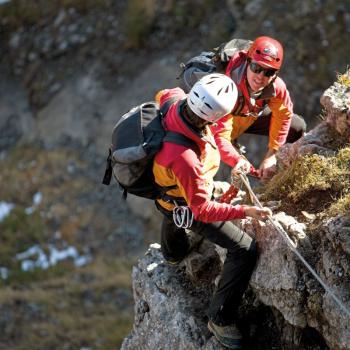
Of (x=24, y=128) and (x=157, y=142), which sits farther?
(x=24, y=128)

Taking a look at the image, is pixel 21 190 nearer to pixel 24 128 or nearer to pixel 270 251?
pixel 24 128

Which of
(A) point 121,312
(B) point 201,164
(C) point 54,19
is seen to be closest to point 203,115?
(B) point 201,164

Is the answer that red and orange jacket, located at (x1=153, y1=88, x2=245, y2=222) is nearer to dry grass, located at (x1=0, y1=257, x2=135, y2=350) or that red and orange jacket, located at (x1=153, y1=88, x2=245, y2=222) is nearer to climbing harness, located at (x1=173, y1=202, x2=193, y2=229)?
climbing harness, located at (x1=173, y1=202, x2=193, y2=229)

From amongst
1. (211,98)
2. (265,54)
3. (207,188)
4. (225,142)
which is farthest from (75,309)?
(211,98)

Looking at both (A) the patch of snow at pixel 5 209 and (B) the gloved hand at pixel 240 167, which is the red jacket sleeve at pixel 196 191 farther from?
(A) the patch of snow at pixel 5 209

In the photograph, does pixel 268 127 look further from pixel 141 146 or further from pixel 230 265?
pixel 141 146

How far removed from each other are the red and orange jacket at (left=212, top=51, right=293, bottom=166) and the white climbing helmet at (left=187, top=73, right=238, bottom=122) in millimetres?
1280

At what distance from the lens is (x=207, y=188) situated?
7191 millimetres

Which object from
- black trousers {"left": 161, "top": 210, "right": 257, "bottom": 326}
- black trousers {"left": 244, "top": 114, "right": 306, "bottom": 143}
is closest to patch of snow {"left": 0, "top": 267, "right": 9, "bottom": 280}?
black trousers {"left": 244, "top": 114, "right": 306, "bottom": 143}

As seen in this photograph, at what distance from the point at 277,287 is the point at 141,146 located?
7.59ft

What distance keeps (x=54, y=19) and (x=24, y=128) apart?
5566 millimetres

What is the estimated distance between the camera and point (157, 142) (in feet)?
23.3

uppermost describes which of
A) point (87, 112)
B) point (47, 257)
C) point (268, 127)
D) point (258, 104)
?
point (258, 104)

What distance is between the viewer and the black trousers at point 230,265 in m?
7.60
